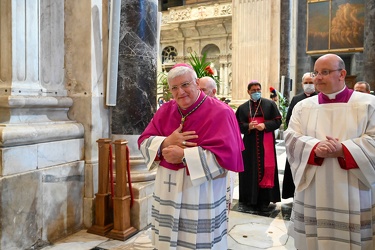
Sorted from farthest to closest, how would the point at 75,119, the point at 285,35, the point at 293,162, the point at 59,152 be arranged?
the point at 285,35 < the point at 75,119 < the point at 59,152 < the point at 293,162

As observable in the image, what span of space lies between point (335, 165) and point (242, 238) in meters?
1.39

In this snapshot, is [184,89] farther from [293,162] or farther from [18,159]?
[18,159]

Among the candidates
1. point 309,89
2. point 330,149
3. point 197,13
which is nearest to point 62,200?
point 330,149

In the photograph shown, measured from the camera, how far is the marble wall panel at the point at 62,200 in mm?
3113

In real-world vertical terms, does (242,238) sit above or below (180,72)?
below

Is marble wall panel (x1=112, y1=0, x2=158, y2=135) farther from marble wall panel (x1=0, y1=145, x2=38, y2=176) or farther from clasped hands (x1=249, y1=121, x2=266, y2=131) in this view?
clasped hands (x1=249, y1=121, x2=266, y2=131)

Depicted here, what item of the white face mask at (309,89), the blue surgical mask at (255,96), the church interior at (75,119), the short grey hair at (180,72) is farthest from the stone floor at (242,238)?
A: the short grey hair at (180,72)

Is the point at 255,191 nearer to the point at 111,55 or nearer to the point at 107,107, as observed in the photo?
the point at 107,107

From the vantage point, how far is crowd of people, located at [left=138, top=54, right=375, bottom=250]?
2.10 metres

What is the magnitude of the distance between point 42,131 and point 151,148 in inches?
55.2

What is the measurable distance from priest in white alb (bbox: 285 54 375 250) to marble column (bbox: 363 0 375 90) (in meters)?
12.4

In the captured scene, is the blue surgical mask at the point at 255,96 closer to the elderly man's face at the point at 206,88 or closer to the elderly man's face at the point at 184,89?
the elderly man's face at the point at 206,88

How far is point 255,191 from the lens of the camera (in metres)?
4.16

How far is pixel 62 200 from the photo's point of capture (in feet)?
10.8
